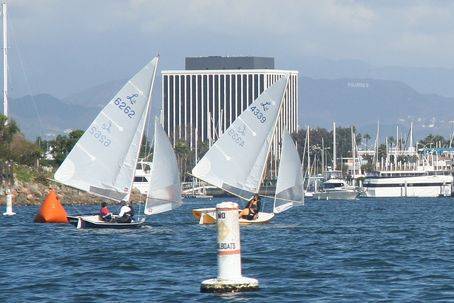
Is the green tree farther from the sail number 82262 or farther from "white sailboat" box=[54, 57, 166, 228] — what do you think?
the sail number 82262

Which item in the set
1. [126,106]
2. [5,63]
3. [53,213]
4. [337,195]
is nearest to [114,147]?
[126,106]

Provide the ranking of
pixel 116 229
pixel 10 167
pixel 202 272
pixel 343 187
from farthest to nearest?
pixel 343 187 < pixel 10 167 < pixel 116 229 < pixel 202 272

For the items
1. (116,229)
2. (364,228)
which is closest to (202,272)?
(116,229)

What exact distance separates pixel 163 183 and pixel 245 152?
20.8 ft

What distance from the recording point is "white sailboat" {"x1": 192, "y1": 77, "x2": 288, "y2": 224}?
70500 mm

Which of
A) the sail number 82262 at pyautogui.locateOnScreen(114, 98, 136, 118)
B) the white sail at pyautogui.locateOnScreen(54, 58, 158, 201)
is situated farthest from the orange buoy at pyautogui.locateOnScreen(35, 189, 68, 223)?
the sail number 82262 at pyautogui.locateOnScreen(114, 98, 136, 118)

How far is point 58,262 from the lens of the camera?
1734 inches

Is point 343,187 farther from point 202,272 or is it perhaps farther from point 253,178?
point 202,272

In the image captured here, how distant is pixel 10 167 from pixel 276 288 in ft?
328

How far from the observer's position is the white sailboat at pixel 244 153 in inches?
2776

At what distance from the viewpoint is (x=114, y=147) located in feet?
214

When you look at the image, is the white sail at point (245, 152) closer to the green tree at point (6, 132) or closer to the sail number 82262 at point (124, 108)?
the sail number 82262 at point (124, 108)

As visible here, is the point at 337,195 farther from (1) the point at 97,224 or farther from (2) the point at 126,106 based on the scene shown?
(1) the point at 97,224

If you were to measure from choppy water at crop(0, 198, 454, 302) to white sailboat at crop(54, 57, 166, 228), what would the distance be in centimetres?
242
